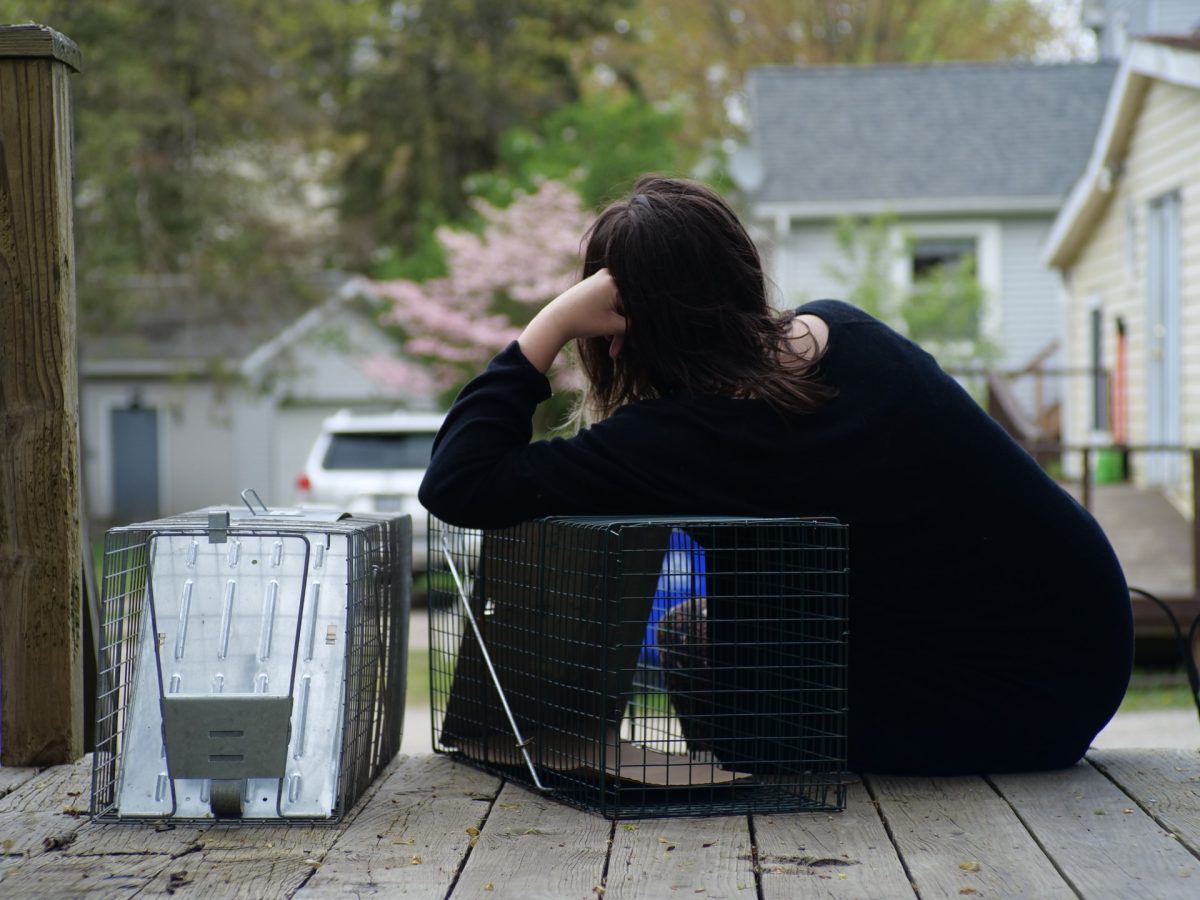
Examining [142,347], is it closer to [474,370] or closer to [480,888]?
[474,370]

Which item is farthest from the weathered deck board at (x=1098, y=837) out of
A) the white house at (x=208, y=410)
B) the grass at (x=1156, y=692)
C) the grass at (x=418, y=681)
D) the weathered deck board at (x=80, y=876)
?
the white house at (x=208, y=410)

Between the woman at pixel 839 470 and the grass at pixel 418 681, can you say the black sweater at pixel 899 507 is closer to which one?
the woman at pixel 839 470

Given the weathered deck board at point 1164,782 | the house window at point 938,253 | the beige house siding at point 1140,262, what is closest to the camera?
the weathered deck board at point 1164,782

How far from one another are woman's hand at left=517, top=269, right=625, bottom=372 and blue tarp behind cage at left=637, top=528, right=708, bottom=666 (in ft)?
1.16

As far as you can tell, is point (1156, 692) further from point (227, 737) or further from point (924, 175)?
point (924, 175)

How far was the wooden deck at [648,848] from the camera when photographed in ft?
Result: 6.37

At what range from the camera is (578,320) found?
2404 millimetres

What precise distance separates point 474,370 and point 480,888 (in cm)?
1485

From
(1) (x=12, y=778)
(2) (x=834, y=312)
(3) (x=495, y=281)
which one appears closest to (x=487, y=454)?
(2) (x=834, y=312)

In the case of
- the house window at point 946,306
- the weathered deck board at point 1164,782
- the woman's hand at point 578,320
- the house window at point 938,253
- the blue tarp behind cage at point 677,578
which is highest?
the house window at point 938,253

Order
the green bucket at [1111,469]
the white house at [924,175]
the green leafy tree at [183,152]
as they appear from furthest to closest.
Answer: the white house at [924,175] < the green leafy tree at [183,152] < the green bucket at [1111,469]

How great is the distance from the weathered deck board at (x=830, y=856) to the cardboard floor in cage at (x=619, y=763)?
136 millimetres

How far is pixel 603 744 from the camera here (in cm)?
Answer: 222

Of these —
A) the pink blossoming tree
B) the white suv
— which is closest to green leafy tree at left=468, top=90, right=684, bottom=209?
the pink blossoming tree
